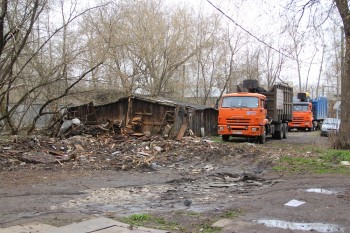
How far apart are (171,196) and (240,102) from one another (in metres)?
14.6

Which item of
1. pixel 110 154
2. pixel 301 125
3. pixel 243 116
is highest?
pixel 243 116

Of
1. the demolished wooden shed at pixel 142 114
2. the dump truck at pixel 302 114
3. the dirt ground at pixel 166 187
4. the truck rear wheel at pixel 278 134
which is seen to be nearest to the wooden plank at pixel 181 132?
the demolished wooden shed at pixel 142 114

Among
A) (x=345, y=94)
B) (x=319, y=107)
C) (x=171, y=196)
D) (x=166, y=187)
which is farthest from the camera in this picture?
(x=319, y=107)

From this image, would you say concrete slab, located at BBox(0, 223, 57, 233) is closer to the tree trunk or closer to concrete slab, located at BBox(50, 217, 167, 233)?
concrete slab, located at BBox(50, 217, 167, 233)

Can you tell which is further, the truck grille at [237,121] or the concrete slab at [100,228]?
the truck grille at [237,121]

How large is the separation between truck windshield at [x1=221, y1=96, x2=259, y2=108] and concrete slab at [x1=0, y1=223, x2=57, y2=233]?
1760cm

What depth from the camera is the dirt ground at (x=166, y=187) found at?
7195 millimetres

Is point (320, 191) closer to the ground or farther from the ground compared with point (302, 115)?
closer to the ground

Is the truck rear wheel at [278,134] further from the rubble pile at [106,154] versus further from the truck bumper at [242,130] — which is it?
the rubble pile at [106,154]

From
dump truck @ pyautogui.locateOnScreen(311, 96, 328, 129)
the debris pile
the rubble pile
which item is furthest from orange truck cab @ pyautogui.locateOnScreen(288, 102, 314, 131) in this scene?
the rubble pile

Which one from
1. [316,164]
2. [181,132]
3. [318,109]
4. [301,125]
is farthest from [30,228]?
[318,109]

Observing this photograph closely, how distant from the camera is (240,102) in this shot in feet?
75.9

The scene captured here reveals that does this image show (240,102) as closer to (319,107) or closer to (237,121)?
(237,121)

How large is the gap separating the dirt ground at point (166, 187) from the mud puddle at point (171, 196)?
2 cm
